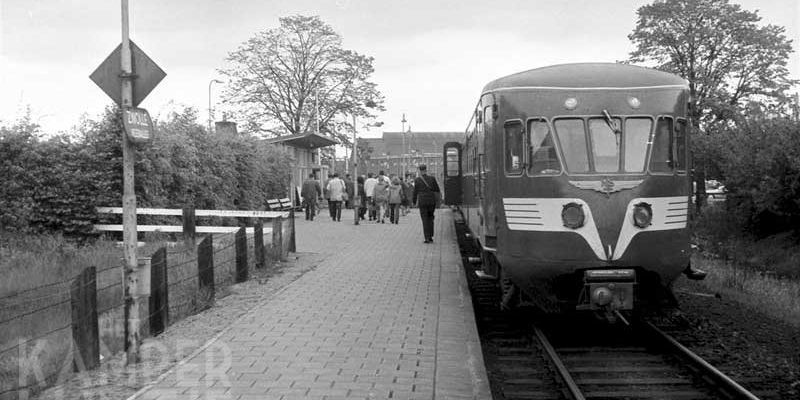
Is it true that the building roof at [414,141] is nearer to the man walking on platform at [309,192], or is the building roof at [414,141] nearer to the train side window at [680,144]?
the man walking on platform at [309,192]

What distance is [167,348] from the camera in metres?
7.38

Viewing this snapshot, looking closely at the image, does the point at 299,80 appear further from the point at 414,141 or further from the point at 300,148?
the point at 414,141

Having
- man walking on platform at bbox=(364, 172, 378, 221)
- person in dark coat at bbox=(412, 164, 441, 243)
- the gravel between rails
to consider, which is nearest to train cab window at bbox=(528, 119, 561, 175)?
the gravel between rails

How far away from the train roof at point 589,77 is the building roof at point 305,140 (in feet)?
75.6

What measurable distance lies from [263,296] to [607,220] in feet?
15.3

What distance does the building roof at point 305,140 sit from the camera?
31.6m

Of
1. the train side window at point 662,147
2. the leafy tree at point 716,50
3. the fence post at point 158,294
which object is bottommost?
the fence post at point 158,294

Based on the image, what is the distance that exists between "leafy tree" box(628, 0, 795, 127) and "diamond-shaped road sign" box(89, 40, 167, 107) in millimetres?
38280

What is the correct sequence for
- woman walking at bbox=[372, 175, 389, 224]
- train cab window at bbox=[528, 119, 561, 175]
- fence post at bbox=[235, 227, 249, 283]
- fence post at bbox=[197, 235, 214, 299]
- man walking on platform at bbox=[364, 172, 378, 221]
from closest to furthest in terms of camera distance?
train cab window at bbox=[528, 119, 561, 175] → fence post at bbox=[197, 235, 214, 299] → fence post at bbox=[235, 227, 249, 283] → woman walking at bbox=[372, 175, 389, 224] → man walking on platform at bbox=[364, 172, 378, 221]

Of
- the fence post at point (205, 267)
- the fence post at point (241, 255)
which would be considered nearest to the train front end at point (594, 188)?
the fence post at point (205, 267)

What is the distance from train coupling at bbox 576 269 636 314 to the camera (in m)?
7.88

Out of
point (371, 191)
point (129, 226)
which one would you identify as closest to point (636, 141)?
point (129, 226)

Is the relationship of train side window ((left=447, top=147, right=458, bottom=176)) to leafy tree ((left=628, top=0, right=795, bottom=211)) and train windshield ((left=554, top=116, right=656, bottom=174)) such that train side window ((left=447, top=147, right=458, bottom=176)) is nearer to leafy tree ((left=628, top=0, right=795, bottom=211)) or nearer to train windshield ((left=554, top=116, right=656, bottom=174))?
train windshield ((left=554, top=116, right=656, bottom=174))

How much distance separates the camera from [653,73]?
28.5 ft
